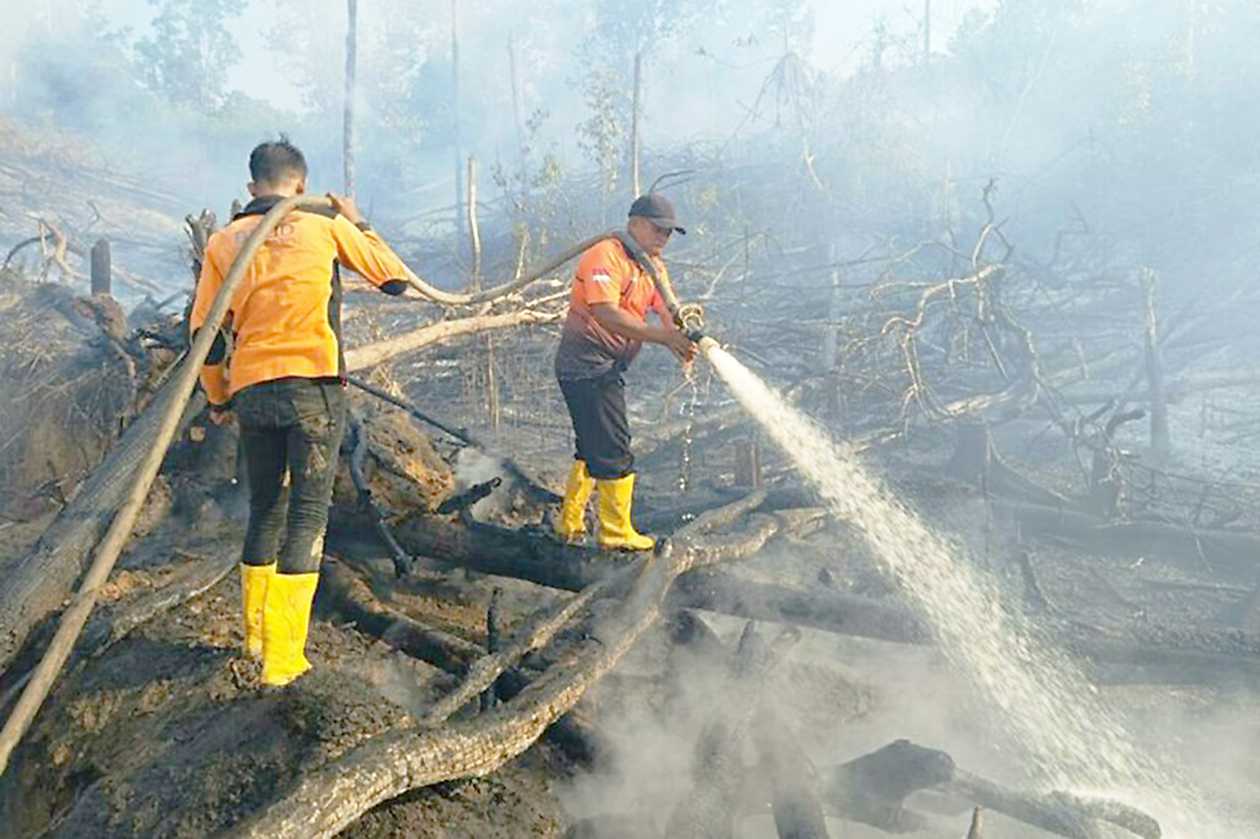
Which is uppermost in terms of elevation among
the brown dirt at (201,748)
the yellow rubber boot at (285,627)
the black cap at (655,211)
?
the black cap at (655,211)

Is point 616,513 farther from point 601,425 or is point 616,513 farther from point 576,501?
point 601,425

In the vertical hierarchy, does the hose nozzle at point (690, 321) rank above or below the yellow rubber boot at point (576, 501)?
above

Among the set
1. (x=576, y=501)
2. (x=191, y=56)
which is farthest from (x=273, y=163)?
(x=191, y=56)

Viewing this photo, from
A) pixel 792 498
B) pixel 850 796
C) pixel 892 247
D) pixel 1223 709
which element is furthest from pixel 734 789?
pixel 892 247

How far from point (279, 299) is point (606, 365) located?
1854mm

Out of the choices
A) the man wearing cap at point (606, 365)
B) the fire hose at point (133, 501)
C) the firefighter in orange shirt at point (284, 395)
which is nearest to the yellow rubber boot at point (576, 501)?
the man wearing cap at point (606, 365)

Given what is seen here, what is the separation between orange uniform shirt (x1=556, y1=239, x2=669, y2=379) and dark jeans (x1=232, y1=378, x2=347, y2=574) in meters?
1.60

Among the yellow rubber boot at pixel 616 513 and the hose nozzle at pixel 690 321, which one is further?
the yellow rubber boot at pixel 616 513

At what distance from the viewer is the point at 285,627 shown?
2650mm

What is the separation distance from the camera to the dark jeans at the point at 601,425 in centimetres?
423

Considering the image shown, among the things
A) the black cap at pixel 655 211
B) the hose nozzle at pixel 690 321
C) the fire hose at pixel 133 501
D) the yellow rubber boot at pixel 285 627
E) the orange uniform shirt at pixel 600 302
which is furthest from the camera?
the black cap at pixel 655 211

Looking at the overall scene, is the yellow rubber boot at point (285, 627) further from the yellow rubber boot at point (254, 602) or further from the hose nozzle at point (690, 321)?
the hose nozzle at point (690, 321)

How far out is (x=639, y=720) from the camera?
11.0ft

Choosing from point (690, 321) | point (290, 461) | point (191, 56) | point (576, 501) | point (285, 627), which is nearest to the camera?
point (285, 627)
